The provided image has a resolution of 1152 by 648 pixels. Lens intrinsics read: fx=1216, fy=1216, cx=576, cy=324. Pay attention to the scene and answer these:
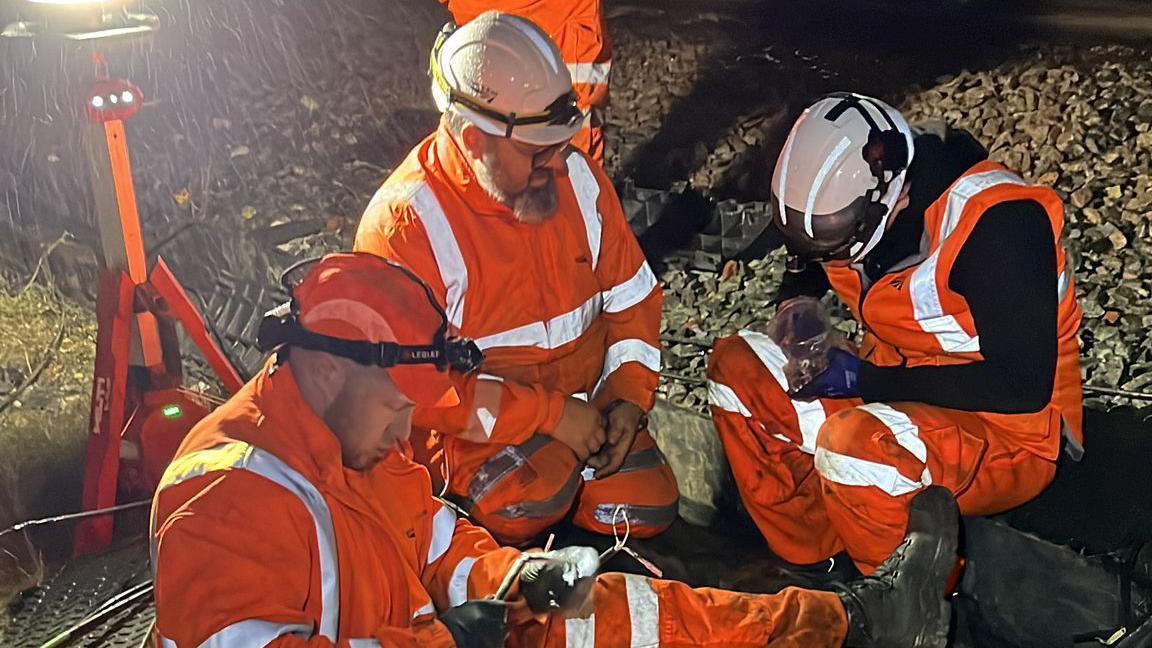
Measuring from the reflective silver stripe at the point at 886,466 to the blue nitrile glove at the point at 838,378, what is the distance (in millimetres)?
74

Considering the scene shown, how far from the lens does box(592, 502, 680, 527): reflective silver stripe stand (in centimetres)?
274

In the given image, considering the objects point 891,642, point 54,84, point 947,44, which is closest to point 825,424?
point 891,642

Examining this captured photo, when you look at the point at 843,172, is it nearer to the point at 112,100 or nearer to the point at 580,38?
the point at 580,38

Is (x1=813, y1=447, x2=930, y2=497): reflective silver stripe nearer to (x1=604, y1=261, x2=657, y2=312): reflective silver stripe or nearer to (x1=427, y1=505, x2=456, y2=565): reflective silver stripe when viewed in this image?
(x1=604, y1=261, x2=657, y2=312): reflective silver stripe

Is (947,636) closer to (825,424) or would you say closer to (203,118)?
(825,424)

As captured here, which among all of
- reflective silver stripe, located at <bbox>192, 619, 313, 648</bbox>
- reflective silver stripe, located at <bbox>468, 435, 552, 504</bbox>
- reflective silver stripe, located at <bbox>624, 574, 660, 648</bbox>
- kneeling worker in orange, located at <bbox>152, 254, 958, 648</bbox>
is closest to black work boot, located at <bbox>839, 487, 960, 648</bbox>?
kneeling worker in orange, located at <bbox>152, 254, 958, 648</bbox>

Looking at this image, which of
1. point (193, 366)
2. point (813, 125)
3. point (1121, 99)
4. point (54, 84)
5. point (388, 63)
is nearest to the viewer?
point (54, 84)

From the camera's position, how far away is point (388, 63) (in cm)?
284

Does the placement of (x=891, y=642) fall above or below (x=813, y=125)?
below

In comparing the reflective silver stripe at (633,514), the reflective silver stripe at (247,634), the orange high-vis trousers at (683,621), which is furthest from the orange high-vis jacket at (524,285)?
the reflective silver stripe at (247,634)

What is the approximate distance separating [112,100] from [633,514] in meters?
1.40

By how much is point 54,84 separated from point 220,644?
1065 mm

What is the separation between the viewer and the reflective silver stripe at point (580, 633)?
2.07 meters

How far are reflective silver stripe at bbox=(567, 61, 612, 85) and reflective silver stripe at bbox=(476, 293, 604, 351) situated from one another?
628 mm
